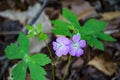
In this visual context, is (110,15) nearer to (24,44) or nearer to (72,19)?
(72,19)

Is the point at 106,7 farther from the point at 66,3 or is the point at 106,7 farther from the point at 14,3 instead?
the point at 14,3

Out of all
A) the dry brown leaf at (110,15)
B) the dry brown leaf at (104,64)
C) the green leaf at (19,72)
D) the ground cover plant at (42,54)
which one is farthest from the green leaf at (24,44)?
the dry brown leaf at (110,15)

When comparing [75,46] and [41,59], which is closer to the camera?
[75,46]

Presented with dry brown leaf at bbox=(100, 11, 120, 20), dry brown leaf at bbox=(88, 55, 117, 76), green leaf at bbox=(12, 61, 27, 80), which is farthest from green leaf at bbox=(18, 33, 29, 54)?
dry brown leaf at bbox=(100, 11, 120, 20)

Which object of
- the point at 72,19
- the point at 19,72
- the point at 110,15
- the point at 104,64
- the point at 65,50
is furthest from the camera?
the point at 110,15

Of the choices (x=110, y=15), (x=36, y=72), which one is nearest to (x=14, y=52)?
(x=36, y=72)

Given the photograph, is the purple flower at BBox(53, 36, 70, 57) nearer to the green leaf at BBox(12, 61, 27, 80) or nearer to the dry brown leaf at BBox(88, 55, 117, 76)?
the green leaf at BBox(12, 61, 27, 80)

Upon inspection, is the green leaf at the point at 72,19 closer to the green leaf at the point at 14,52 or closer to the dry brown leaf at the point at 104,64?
the green leaf at the point at 14,52

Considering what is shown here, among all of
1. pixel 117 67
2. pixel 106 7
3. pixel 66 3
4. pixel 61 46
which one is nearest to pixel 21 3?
pixel 66 3
